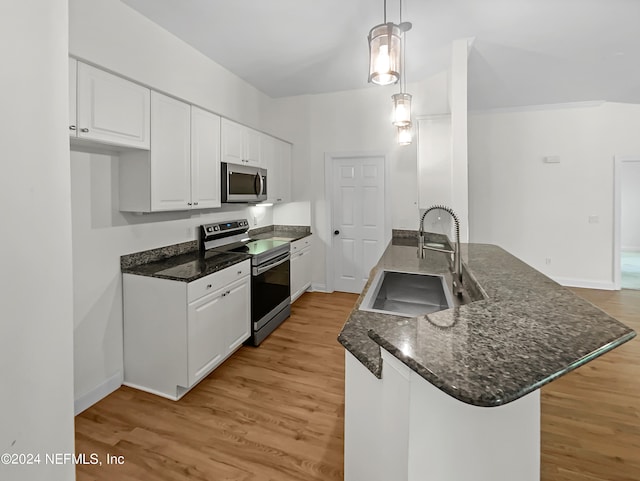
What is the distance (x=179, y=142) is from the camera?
8.47ft

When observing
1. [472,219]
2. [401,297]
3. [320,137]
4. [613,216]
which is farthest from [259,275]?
[613,216]

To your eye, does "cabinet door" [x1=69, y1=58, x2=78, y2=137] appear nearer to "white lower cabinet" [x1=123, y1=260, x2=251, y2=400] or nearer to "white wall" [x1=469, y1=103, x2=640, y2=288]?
"white lower cabinet" [x1=123, y1=260, x2=251, y2=400]

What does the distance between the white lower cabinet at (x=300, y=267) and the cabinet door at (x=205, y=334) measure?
1.51m

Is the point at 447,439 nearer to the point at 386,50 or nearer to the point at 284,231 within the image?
the point at 386,50

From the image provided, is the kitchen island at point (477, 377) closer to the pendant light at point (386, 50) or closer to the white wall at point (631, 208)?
the pendant light at point (386, 50)

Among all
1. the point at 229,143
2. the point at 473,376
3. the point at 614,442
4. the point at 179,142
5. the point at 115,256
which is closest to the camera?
the point at 473,376

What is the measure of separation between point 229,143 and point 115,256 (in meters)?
1.55

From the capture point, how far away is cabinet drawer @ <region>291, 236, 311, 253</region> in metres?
4.05

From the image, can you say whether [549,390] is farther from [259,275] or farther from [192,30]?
[192,30]

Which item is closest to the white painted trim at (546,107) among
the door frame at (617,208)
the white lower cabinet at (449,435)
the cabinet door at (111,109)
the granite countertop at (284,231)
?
the door frame at (617,208)

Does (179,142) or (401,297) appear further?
(179,142)

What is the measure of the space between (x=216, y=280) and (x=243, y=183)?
1.34 m

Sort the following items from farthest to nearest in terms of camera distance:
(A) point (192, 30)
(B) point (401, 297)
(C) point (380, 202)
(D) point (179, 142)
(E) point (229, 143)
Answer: (C) point (380, 202) → (E) point (229, 143) → (A) point (192, 30) → (D) point (179, 142) → (B) point (401, 297)

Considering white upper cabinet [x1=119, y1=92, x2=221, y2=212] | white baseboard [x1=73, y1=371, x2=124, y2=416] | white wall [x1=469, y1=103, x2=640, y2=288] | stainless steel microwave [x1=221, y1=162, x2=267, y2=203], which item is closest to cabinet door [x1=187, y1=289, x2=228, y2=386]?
white baseboard [x1=73, y1=371, x2=124, y2=416]
